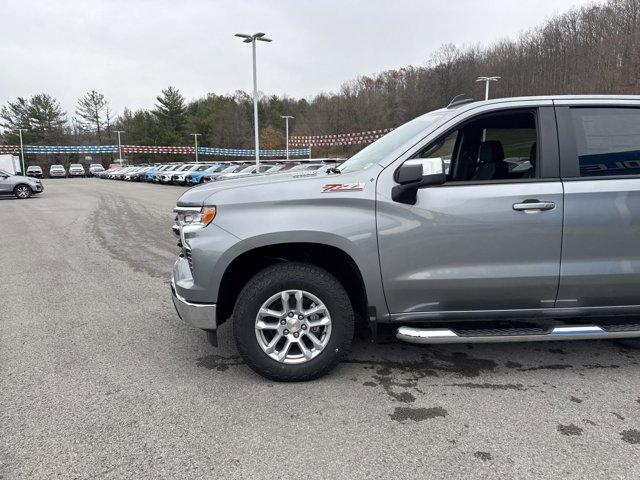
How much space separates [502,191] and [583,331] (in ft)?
3.68

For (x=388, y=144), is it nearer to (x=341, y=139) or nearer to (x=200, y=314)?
(x=200, y=314)

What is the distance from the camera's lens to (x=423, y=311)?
3.44 m

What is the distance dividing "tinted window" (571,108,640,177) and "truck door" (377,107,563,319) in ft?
0.70

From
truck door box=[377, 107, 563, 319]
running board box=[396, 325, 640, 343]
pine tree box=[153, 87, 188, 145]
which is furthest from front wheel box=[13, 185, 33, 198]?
pine tree box=[153, 87, 188, 145]

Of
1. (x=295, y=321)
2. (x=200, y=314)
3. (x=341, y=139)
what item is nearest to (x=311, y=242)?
(x=295, y=321)

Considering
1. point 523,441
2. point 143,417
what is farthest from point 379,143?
point 143,417

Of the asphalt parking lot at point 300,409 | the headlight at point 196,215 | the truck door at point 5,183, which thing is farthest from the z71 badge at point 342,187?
the truck door at point 5,183

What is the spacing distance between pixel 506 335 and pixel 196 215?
2317mm

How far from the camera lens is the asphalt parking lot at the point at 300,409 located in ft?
8.50

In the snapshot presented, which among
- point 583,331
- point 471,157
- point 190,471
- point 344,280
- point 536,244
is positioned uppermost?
point 471,157

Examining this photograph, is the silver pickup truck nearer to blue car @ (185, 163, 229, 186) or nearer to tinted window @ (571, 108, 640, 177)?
tinted window @ (571, 108, 640, 177)

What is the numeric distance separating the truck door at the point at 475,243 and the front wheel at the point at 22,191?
72.0ft

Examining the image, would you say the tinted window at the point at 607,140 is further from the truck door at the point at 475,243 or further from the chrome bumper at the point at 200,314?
the chrome bumper at the point at 200,314

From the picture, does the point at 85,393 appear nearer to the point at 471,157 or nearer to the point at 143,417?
the point at 143,417
